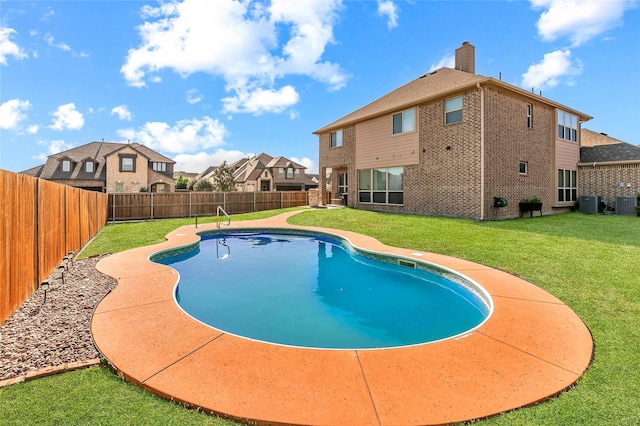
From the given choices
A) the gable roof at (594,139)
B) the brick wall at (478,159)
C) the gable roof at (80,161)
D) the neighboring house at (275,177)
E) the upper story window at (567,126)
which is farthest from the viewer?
the neighboring house at (275,177)

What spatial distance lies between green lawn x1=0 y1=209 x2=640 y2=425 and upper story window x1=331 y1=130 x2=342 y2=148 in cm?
1029

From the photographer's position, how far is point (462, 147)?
1394 cm

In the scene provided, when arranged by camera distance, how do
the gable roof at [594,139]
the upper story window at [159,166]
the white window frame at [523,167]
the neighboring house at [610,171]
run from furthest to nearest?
the upper story window at [159,166]
the gable roof at [594,139]
the neighboring house at [610,171]
the white window frame at [523,167]

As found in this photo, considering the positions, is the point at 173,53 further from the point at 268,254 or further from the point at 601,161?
the point at 601,161

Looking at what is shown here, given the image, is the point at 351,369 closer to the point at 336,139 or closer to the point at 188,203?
the point at 336,139

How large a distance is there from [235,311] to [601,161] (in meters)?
21.5

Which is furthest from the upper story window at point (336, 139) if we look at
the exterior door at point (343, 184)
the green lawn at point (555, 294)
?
the green lawn at point (555, 294)

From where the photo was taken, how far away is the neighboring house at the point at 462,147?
44.7 ft

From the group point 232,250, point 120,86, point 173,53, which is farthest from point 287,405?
point 120,86

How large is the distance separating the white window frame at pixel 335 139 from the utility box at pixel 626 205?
49.9 ft

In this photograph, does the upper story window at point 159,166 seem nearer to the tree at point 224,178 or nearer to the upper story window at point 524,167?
the tree at point 224,178

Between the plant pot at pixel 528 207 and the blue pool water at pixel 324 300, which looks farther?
the plant pot at pixel 528 207

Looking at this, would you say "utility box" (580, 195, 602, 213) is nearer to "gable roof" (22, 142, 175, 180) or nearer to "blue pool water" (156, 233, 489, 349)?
"blue pool water" (156, 233, 489, 349)

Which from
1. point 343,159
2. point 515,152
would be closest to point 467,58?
point 515,152
